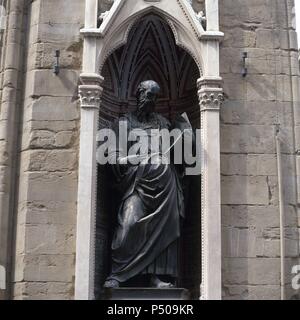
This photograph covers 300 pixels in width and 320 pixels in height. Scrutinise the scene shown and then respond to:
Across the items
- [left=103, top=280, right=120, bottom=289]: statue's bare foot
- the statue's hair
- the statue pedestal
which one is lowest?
the statue pedestal

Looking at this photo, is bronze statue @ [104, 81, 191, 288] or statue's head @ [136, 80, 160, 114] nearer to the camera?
bronze statue @ [104, 81, 191, 288]

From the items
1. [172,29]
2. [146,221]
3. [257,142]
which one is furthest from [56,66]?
[257,142]

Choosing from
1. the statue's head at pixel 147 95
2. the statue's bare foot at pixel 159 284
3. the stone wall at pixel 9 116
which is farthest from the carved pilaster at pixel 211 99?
the stone wall at pixel 9 116

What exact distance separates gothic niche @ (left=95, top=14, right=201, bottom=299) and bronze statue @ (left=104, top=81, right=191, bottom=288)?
1.10ft

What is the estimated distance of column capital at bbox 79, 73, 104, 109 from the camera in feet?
30.2

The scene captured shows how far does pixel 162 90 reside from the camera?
33.9 ft

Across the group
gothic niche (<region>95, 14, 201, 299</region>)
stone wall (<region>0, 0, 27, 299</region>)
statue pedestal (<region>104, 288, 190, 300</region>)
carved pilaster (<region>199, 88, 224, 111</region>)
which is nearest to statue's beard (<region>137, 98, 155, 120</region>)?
Answer: gothic niche (<region>95, 14, 201, 299</region>)

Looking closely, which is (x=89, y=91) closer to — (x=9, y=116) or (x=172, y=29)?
(x=9, y=116)

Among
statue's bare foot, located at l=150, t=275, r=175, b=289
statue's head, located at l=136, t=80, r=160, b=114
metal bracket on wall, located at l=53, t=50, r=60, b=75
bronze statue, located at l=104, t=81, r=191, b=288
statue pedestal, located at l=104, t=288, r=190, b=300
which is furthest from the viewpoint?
statue's head, located at l=136, t=80, r=160, b=114

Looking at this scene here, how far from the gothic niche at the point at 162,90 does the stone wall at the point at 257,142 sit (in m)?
0.51

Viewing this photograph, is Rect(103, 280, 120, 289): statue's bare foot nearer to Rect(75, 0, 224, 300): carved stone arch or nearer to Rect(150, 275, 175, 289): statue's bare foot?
Rect(75, 0, 224, 300): carved stone arch

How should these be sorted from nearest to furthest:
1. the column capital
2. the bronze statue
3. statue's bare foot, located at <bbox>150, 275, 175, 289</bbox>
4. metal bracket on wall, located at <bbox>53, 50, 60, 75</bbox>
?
statue's bare foot, located at <bbox>150, 275, 175, 289</bbox>
the bronze statue
the column capital
metal bracket on wall, located at <bbox>53, 50, 60, 75</bbox>

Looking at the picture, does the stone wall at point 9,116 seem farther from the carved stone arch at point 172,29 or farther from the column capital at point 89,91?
the carved stone arch at point 172,29
